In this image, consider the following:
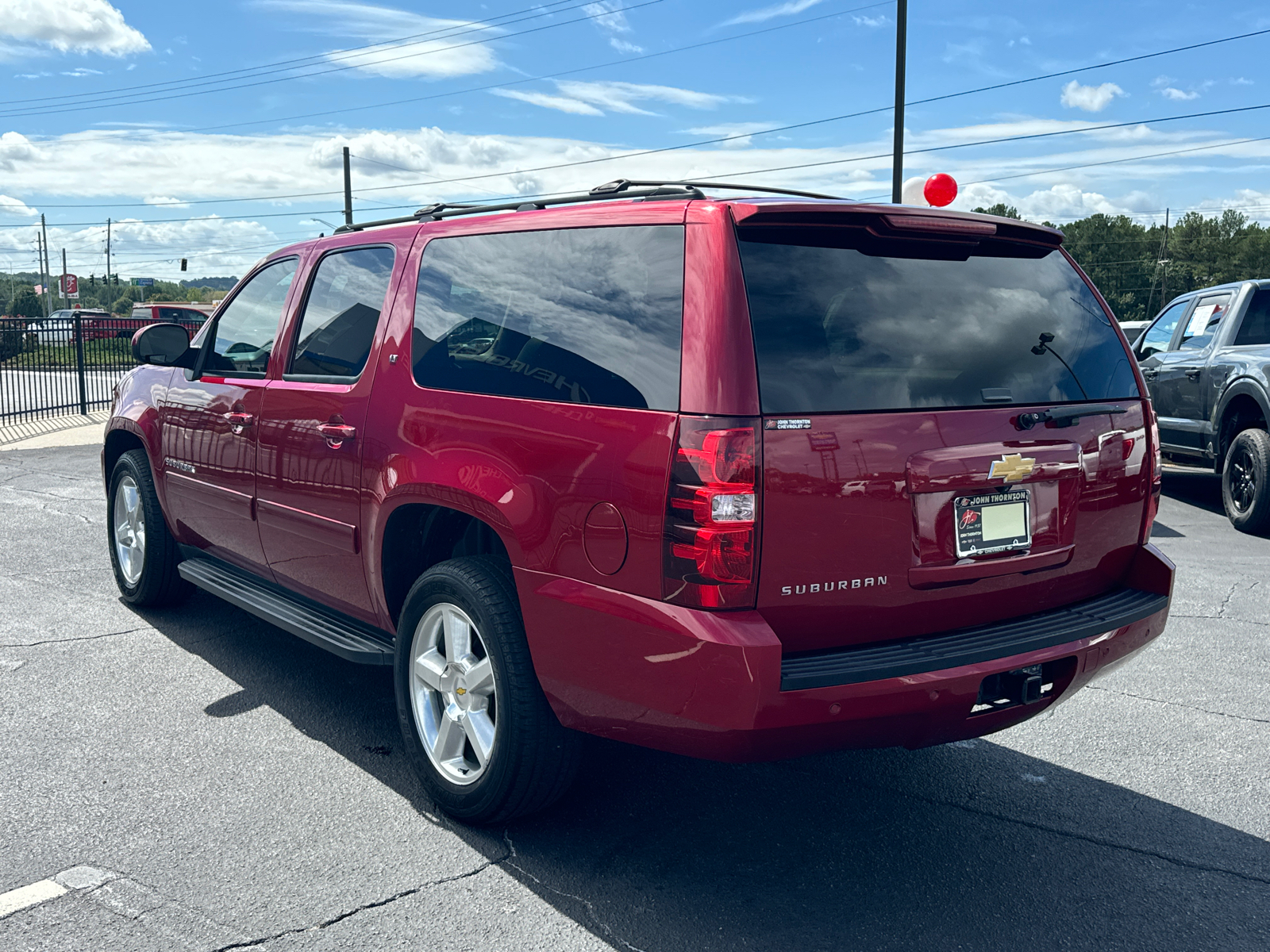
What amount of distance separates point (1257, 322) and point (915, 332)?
808 cm

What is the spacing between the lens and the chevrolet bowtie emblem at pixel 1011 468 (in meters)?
3.00

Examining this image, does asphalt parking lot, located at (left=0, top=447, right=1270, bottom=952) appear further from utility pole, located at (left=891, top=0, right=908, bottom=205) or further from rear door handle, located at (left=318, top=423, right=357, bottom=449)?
utility pole, located at (left=891, top=0, right=908, bottom=205)

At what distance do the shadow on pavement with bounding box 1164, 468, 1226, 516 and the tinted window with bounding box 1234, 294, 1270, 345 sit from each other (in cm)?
163

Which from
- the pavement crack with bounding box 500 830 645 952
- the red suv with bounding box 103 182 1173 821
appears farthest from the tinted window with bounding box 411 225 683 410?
the pavement crack with bounding box 500 830 645 952

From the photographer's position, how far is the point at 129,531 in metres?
5.94

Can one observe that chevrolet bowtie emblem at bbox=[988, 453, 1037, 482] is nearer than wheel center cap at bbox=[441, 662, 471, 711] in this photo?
A: Yes

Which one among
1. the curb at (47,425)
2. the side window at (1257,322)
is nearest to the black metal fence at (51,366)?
the curb at (47,425)

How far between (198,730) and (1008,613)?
3006mm

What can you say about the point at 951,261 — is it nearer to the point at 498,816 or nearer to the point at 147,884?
the point at 498,816

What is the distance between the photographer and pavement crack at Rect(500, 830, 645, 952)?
2811mm

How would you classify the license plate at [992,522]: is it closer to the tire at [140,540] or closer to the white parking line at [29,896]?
the white parking line at [29,896]

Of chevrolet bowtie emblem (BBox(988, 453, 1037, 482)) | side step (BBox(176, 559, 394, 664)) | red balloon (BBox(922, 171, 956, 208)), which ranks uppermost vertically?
red balloon (BBox(922, 171, 956, 208))

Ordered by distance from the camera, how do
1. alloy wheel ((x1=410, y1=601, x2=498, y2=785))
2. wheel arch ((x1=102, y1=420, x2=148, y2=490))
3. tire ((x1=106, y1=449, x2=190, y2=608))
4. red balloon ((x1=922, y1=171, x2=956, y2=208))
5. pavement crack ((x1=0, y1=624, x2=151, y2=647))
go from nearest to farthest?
1. alloy wheel ((x1=410, y1=601, x2=498, y2=785))
2. pavement crack ((x1=0, y1=624, x2=151, y2=647))
3. tire ((x1=106, y1=449, x2=190, y2=608))
4. wheel arch ((x1=102, y1=420, x2=148, y2=490))
5. red balloon ((x1=922, y1=171, x2=956, y2=208))

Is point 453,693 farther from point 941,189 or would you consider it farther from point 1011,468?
point 941,189
